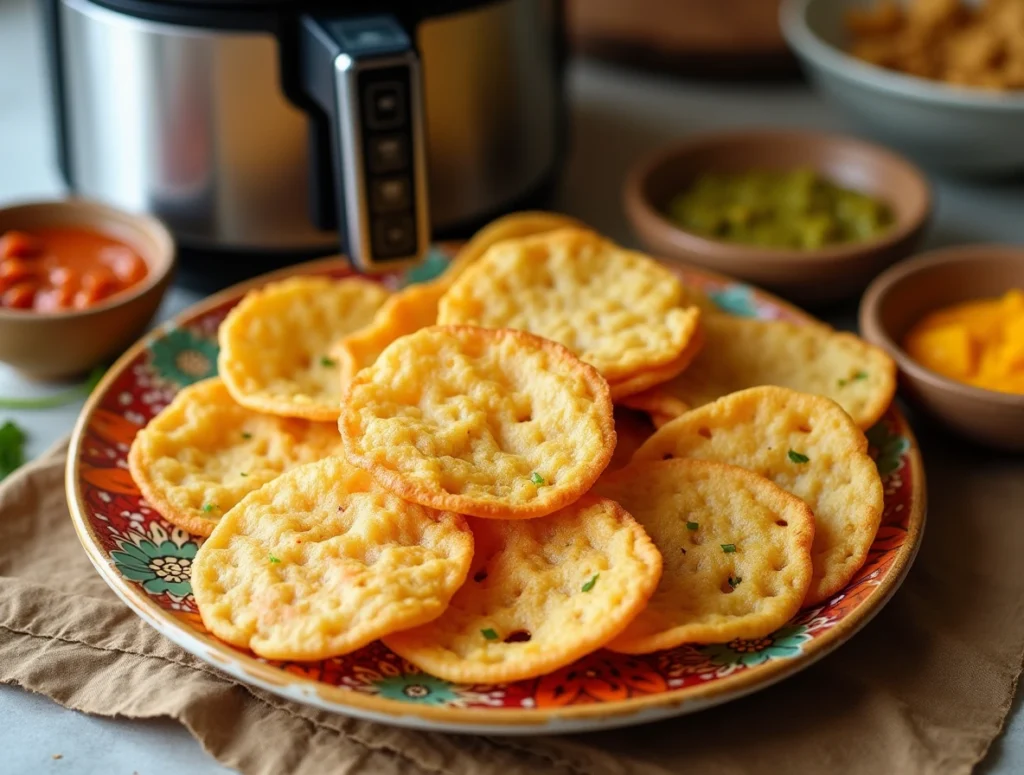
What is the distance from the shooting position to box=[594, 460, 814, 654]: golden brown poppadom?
4.42ft

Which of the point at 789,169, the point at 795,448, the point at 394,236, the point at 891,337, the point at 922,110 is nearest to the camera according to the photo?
the point at 795,448

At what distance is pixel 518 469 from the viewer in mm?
1460

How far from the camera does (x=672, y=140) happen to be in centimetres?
287

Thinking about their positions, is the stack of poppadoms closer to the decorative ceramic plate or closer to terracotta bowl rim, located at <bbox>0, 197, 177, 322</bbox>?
the decorative ceramic plate

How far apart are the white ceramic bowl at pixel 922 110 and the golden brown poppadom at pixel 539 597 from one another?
4.36 ft

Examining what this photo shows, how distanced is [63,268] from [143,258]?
0.13 m

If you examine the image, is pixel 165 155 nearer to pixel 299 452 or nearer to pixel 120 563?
pixel 299 452

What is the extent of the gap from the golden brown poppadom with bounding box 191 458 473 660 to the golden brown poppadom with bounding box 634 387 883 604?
0.34 m

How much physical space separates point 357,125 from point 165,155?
0.45m

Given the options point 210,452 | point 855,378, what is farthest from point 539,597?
point 855,378

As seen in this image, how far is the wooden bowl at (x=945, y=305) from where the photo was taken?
5.83 ft

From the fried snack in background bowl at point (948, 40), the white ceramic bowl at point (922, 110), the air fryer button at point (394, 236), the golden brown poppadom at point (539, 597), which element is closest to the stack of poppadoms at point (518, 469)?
the golden brown poppadom at point (539, 597)

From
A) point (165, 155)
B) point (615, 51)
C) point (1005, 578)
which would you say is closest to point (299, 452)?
point (165, 155)

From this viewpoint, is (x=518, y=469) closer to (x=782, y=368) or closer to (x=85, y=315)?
(x=782, y=368)
